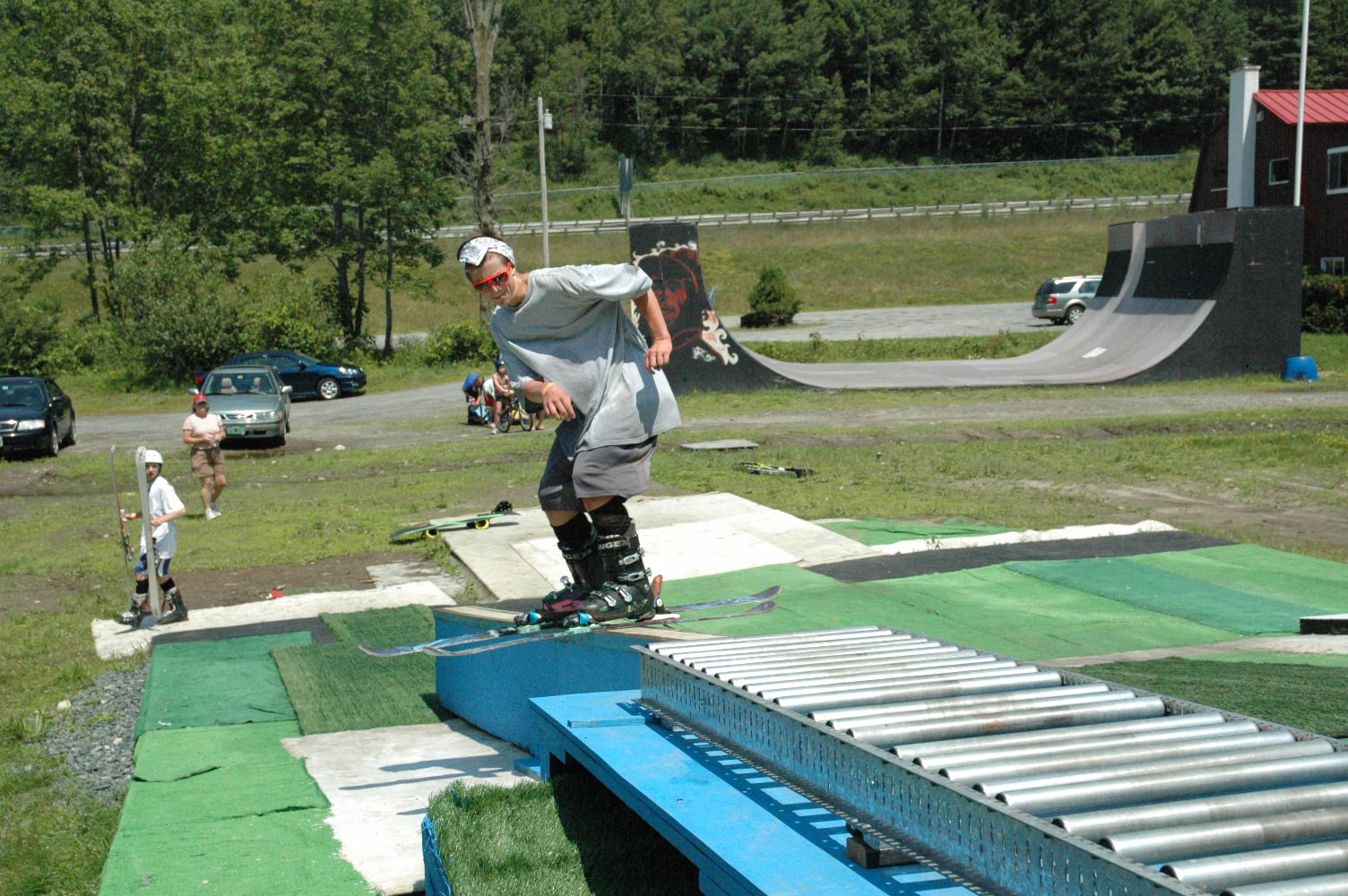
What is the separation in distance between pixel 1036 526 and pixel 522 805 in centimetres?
943

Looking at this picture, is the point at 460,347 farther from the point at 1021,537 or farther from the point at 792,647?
the point at 792,647

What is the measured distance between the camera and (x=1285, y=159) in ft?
136

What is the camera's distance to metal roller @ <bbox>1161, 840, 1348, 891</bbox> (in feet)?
7.06

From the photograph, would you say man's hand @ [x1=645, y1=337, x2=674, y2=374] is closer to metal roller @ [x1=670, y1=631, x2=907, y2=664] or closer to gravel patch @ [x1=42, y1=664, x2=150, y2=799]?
metal roller @ [x1=670, y1=631, x2=907, y2=664]

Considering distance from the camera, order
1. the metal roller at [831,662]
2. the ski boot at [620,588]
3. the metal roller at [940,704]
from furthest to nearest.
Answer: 1. the ski boot at [620,588]
2. the metal roller at [831,662]
3. the metal roller at [940,704]

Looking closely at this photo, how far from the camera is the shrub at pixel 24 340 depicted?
38375 millimetres

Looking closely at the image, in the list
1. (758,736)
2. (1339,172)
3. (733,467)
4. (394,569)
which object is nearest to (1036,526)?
(733,467)

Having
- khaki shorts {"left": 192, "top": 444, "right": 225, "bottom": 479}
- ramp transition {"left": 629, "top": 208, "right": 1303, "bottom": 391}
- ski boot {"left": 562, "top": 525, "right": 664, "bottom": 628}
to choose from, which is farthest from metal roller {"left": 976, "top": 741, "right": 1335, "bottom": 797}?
ramp transition {"left": 629, "top": 208, "right": 1303, "bottom": 391}

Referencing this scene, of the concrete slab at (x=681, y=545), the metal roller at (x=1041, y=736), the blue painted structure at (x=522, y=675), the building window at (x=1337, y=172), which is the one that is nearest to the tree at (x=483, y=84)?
the concrete slab at (x=681, y=545)

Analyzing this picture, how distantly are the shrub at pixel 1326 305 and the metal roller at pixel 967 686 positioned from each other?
111 ft

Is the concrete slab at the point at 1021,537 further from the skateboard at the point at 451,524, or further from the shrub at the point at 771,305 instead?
the shrub at the point at 771,305

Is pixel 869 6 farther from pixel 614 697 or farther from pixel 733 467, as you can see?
pixel 614 697

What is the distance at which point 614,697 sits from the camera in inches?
189

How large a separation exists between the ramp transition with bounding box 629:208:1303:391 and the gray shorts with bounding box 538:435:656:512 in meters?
20.3
